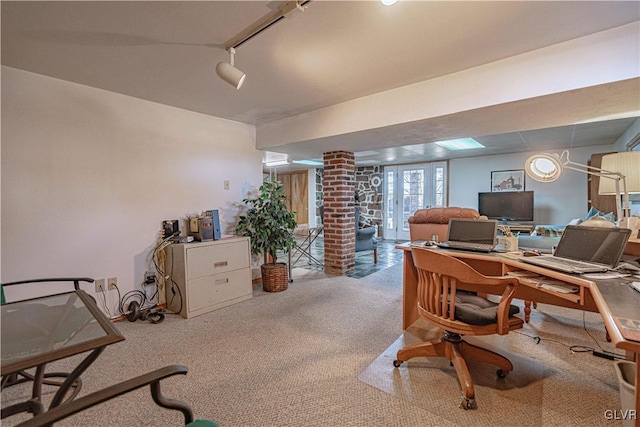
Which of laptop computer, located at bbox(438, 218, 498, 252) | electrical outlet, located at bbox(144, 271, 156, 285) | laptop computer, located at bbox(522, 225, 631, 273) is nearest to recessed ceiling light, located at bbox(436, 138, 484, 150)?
laptop computer, located at bbox(438, 218, 498, 252)

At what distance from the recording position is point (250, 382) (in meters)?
1.77

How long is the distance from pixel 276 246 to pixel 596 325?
10.8 ft

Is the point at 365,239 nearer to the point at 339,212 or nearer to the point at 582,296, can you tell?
the point at 339,212

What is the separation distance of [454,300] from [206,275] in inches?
93.5

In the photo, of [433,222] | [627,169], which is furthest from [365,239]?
[627,169]

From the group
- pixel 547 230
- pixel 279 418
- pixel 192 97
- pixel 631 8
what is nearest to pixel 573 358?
pixel 279 418

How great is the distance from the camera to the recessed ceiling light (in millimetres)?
Result: 4630

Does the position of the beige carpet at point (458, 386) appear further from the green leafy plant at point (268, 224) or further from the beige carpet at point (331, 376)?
the green leafy plant at point (268, 224)

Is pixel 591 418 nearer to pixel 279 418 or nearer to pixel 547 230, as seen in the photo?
pixel 279 418

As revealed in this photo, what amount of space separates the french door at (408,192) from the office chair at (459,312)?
5231mm

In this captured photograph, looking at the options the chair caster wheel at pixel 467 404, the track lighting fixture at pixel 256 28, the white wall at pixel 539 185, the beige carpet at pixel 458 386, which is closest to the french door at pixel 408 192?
the white wall at pixel 539 185

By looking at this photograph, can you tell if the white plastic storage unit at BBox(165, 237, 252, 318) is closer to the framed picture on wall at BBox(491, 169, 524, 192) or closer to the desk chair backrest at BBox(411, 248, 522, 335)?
the desk chair backrest at BBox(411, 248, 522, 335)

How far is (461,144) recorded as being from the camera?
495cm

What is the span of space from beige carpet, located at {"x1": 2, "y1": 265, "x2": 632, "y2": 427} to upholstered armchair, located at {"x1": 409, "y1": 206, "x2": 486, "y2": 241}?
0.87 metres
